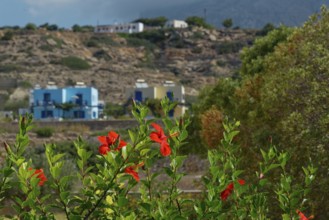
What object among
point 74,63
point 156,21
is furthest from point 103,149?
point 156,21

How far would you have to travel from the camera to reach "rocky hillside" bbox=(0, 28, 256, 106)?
3484 inches

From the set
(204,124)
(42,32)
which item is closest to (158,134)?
(204,124)

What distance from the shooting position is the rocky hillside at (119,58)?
290ft

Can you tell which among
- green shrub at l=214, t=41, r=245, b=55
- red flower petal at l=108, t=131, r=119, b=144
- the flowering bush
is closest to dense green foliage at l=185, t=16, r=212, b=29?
green shrub at l=214, t=41, r=245, b=55

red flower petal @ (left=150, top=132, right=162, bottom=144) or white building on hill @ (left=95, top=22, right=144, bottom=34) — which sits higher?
white building on hill @ (left=95, top=22, right=144, bottom=34)

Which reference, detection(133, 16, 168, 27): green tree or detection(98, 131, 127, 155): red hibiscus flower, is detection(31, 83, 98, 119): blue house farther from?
detection(133, 16, 168, 27): green tree

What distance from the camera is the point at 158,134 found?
493cm

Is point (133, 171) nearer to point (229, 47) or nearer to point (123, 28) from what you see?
point (229, 47)

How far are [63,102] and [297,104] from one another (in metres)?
56.4

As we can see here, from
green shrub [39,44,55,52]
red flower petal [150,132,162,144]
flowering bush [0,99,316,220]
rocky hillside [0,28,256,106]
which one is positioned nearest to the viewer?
flowering bush [0,99,316,220]

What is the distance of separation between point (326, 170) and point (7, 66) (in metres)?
81.0

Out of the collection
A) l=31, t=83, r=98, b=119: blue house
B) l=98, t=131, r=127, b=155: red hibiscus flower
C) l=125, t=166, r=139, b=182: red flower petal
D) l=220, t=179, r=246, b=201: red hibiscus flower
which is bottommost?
l=31, t=83, r=98, b=119: blue house

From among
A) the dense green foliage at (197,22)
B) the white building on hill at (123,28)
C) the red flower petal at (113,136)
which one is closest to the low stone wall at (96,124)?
the red flower petal at (113,136)

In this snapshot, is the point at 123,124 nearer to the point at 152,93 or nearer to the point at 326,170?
the point at 152,93
